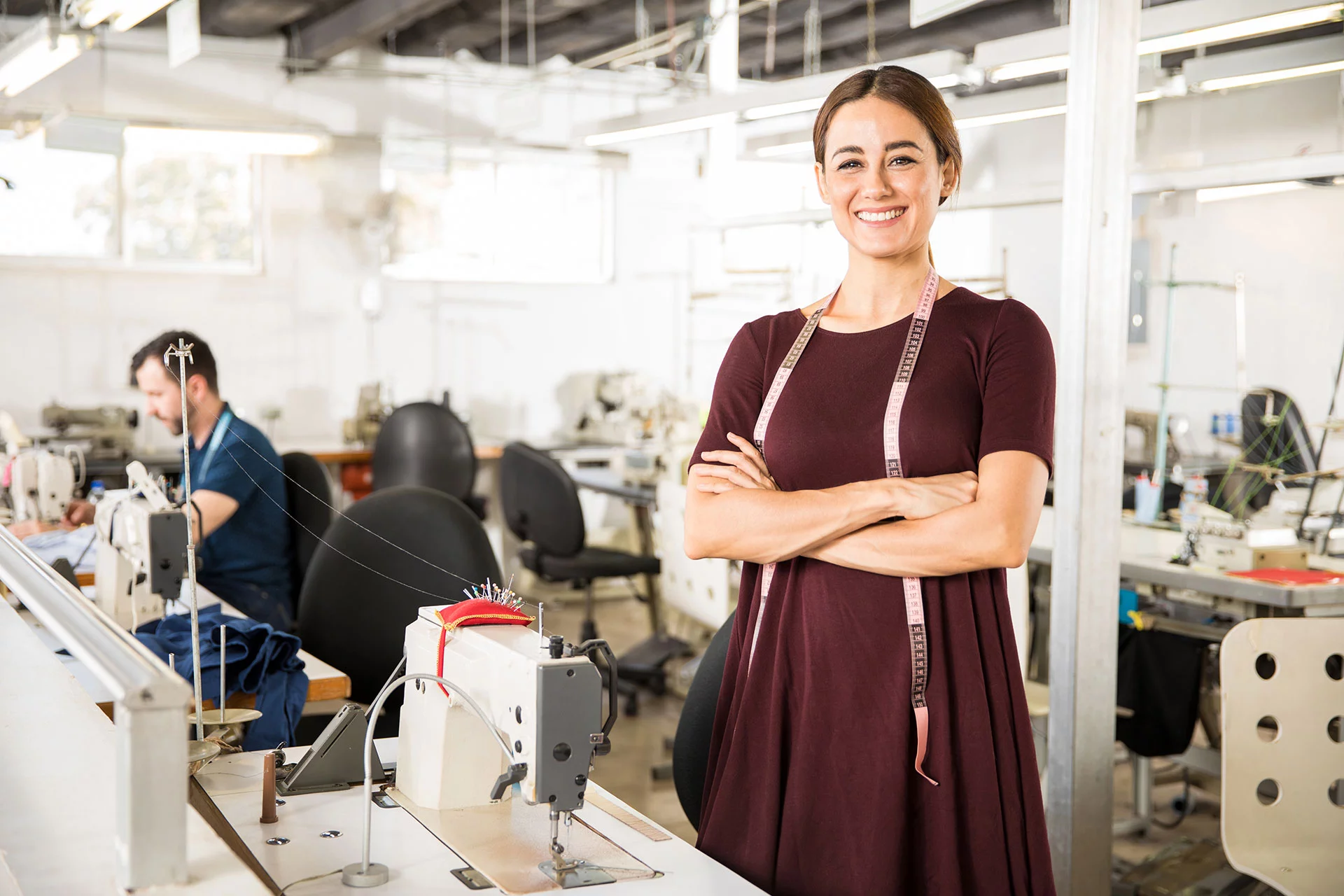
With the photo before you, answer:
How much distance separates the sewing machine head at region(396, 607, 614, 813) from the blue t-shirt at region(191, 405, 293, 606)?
1.47 metres

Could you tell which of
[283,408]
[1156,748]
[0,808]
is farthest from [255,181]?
[0,808]

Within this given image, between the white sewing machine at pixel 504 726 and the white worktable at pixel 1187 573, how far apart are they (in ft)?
4.91

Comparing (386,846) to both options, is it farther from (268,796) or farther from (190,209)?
(190,209)

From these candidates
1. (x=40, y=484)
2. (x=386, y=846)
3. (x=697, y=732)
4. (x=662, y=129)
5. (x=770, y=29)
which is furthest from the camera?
(x=770, y=29)

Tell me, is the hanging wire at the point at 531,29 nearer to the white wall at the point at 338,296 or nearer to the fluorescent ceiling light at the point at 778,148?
the white wall at the point at 338,296

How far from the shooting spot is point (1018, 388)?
1374mm

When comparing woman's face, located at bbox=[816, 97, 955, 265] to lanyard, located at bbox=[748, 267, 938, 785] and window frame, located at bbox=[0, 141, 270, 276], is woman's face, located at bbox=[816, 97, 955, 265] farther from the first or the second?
window frame, located at bbox=[0, 141, 270, 276]

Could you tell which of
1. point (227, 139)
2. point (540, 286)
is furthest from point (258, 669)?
point (540, 286)

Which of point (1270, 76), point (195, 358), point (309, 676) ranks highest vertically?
A: point (1270, 76)

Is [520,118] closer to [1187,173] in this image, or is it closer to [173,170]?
[173,170]

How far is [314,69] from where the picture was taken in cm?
642

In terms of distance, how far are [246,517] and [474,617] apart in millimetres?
1730

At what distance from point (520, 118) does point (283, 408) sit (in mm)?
2112

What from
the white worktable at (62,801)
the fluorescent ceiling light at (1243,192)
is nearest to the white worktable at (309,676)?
the white worktable at (62,801)
